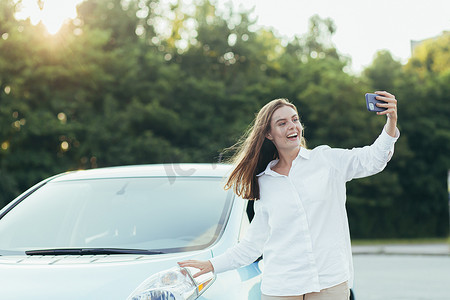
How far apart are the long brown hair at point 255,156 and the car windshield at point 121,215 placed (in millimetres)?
392

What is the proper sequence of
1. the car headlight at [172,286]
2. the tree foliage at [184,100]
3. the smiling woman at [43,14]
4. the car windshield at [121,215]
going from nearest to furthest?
the car headlight at [172,286] < the car windshield at [121,215] < the smiling woman at [43,14] < the tree foliage at [184,100]

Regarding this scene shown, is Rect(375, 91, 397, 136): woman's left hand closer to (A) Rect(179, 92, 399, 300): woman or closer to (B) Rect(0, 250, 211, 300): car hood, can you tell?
(A) Rect(179, 92, 399, 300): woman

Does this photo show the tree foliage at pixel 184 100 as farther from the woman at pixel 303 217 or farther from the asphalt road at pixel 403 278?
the woman at pixel 303 217

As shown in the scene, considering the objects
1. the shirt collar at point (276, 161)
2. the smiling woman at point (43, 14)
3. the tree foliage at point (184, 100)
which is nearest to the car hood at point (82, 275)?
the shirt collar at point (276, 161)

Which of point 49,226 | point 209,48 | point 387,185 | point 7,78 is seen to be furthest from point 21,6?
point 49,226

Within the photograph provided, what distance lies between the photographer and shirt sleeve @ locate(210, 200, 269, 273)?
10.6ft

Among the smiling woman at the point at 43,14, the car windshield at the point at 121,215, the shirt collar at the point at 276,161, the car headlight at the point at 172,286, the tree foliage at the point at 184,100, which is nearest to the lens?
the car headlight at the point at 172,286

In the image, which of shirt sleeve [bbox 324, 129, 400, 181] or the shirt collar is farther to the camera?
the shirt collar

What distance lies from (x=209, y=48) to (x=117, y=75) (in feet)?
22.0

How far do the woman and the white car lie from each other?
195mm

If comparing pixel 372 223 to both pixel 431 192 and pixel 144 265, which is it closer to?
pixel 431 192

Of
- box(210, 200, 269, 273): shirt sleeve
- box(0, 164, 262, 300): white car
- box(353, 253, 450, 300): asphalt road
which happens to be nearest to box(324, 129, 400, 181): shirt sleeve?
box(210, 200, 269, 273): shirt sleeve

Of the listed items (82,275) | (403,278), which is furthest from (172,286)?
(403,278)

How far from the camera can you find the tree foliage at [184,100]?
95.8 feet
